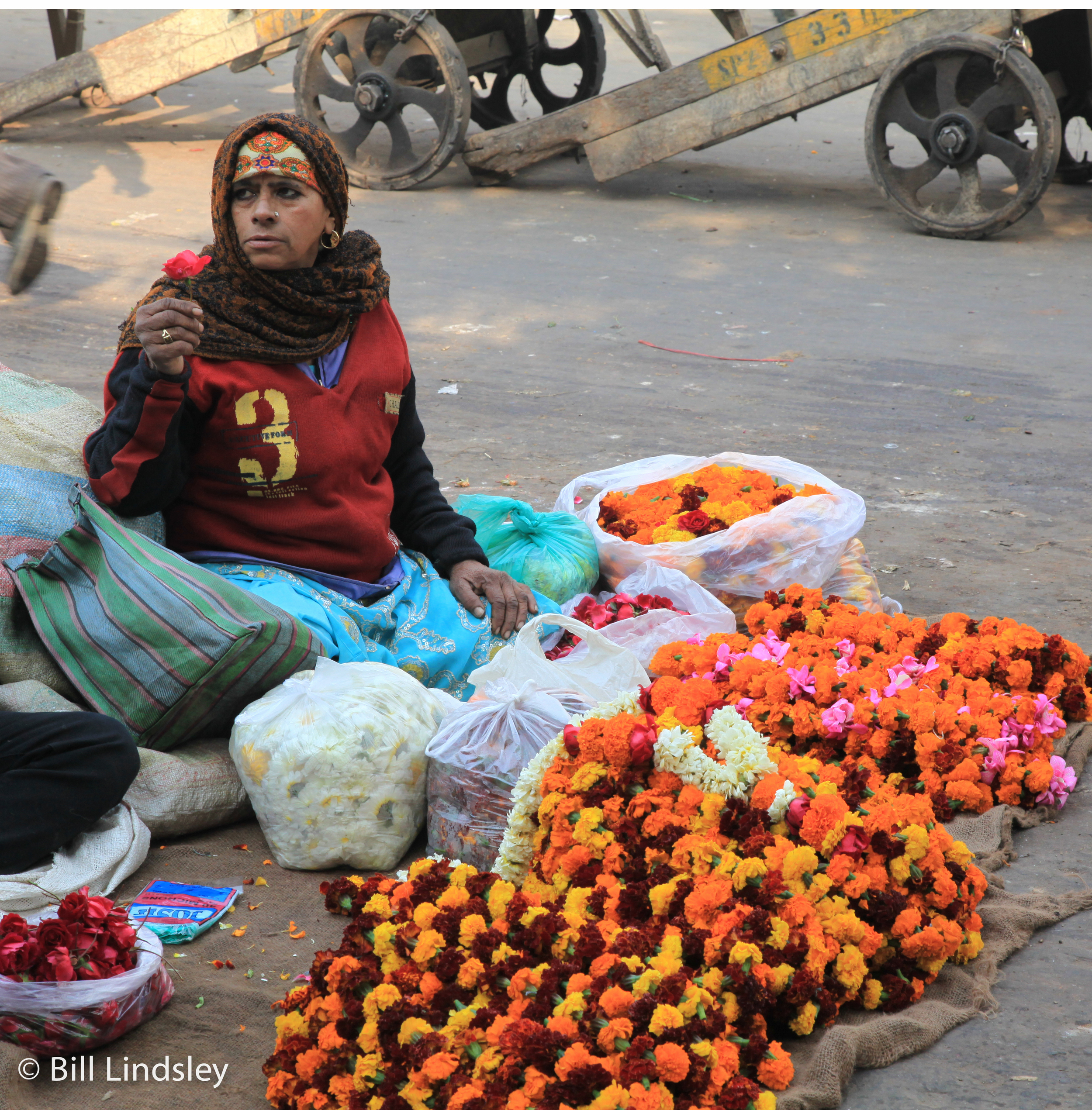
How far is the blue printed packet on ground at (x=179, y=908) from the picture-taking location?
2.31 m

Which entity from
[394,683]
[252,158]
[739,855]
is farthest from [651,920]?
[252,158]

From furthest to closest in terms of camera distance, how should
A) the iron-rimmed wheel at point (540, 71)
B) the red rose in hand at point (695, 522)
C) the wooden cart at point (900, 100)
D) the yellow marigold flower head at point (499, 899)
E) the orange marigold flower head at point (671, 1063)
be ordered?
the iron-rimmed wheel at point (540, 71) → the wooden cart at point (900, 100) → the red rose in hand at point (695, 522) → the yellow marigold flower head at point (499, 899) → the orange marigold flower head at point (671, 1063)

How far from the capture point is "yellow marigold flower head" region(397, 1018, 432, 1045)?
182cm

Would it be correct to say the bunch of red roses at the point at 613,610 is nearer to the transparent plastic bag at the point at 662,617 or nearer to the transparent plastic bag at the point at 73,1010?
the transparent plastic bag at the point at 662,617

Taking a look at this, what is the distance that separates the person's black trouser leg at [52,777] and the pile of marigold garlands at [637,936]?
0.50 m

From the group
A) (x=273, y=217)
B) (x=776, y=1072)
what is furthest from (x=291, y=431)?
(x=776, y=1072)

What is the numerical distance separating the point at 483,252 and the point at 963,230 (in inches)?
128

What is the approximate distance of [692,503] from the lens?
12.5ft

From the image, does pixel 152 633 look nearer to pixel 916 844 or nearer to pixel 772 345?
pixel 916 844

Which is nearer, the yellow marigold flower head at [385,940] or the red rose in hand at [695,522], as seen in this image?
the yellow marigold flower head at [385,940]

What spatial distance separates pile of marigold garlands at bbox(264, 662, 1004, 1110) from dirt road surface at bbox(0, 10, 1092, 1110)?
21 centimetres

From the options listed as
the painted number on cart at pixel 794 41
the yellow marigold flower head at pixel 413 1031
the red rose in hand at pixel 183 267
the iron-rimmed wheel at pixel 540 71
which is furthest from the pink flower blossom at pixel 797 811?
the iron-rimmed wheel at pixel 540 71

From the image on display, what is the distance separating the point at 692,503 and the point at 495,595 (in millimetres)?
901

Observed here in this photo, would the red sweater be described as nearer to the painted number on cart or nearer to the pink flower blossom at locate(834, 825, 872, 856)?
the pink flower blossom at locate(834, 825, 872, 856)
